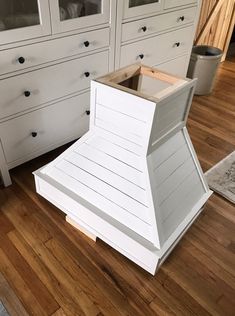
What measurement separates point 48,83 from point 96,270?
0.96 m

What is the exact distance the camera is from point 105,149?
50.1 inches

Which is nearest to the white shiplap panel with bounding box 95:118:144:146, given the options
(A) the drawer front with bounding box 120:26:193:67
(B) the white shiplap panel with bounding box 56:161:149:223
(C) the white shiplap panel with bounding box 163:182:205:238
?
(B) the white shiplap panel with bounding box 56:161:149:223

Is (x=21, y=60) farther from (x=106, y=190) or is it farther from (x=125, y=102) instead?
(x=106, y=190)

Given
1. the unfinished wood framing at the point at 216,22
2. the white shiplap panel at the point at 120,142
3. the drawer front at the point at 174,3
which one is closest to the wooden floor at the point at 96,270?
the white shiplap panel at the point at 120,142

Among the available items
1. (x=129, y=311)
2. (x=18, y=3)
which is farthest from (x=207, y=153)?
(x=18, y=3)

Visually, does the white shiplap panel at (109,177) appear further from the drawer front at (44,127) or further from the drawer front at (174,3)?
the drawer front at (174,3)

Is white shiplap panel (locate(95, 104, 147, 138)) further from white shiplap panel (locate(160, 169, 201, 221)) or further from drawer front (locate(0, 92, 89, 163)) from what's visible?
drawer front (locate(0, 92, 89, 163))

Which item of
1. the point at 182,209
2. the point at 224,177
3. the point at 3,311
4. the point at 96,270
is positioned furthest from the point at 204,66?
the point at 3,311

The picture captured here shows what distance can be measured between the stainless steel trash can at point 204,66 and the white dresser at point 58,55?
0.59m

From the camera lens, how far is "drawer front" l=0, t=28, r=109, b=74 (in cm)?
130

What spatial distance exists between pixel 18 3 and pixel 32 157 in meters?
0.81

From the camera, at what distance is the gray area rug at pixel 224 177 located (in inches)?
66.3

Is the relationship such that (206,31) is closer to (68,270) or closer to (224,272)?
(224,272)

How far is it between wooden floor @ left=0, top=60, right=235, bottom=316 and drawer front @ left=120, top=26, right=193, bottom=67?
1.04m
